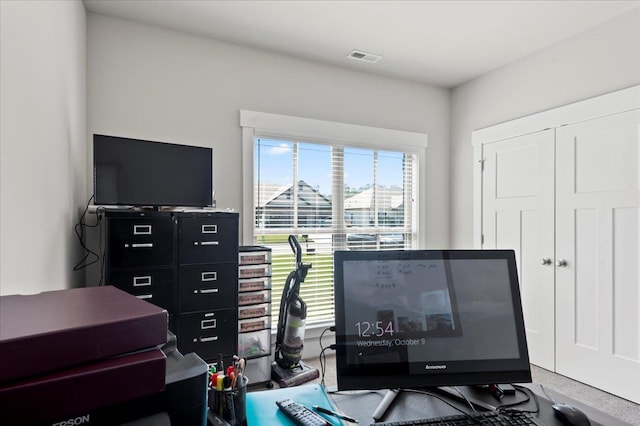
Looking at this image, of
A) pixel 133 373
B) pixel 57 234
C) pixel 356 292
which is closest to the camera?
pixel 133 373

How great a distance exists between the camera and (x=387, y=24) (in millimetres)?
2842

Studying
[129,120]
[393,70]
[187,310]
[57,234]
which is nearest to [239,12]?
[129,120]

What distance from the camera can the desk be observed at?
3.50 feet

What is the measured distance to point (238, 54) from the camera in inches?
125

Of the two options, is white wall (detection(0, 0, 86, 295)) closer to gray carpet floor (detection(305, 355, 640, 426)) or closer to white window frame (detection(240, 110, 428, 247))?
white window frame (detection(240, 110, 428, 247))

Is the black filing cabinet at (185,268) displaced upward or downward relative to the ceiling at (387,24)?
downward

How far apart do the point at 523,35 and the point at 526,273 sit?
2073 mm

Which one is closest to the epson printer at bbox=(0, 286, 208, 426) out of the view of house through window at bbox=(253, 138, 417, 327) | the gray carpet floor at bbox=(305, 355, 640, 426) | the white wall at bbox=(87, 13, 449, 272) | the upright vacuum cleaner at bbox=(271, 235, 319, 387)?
the gray carpet floor at bbox=(305, 355, 640, 426)

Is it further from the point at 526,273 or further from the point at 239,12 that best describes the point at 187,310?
the point at 526,273

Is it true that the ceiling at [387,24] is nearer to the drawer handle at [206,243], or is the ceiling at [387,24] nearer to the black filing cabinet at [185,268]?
the black filing cabinet at [185,268]

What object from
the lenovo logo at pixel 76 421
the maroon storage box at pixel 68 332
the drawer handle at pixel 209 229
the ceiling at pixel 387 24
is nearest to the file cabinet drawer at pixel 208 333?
the drawer handle at pixel 209 229

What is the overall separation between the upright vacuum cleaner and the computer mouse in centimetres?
193

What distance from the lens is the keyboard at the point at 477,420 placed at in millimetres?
977

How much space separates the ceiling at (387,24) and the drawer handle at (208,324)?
2.20 metres
